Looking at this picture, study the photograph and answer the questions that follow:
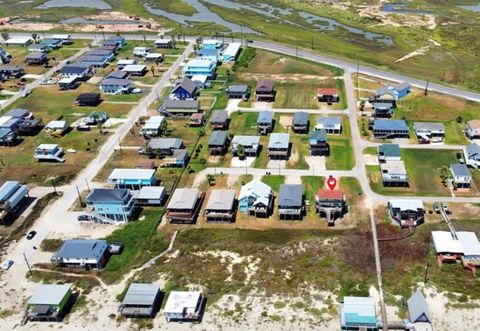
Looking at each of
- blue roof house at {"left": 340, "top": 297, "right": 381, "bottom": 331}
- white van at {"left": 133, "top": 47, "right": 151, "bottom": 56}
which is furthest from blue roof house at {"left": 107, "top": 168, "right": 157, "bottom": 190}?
white van at {"left": 133, "top": 47, "right": 151, "bottom": 56}

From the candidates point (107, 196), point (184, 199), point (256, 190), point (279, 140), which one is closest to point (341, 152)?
point (279, 140)

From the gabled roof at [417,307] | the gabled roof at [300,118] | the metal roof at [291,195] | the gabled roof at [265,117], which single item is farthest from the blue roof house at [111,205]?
the gabled roof at [417,307]

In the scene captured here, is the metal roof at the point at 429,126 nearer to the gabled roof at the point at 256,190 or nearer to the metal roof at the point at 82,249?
the gabled roof at the point at 256,190

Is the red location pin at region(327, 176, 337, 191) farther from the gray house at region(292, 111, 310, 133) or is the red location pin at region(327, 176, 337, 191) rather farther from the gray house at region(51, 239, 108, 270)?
the gray house at region(51, 239, 108, 270)

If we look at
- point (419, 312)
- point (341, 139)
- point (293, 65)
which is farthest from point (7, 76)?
point (419, 312)

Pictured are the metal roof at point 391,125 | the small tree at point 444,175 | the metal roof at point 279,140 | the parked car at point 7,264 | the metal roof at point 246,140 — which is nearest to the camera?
the parked car at point 7,264

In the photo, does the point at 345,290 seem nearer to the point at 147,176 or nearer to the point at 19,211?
the point at 147,176

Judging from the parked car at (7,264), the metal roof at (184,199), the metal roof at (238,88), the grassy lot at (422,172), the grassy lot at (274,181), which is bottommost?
the parked car at (7,264)
